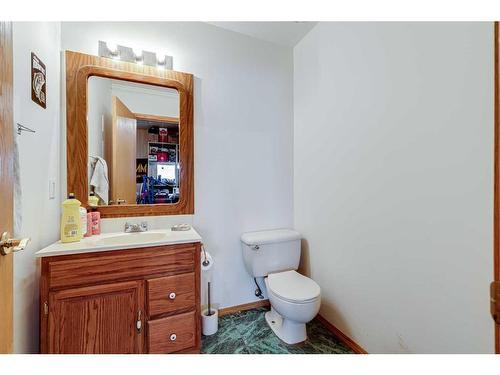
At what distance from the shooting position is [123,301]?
48.3 inches

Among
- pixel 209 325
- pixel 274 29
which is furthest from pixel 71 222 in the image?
pixel 274 29

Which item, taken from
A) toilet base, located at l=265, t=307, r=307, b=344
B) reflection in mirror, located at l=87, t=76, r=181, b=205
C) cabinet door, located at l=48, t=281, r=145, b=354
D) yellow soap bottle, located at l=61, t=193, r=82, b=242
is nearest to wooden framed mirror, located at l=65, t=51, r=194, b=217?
reflection in mirror, located at l=87, t=76, r=181, b=205

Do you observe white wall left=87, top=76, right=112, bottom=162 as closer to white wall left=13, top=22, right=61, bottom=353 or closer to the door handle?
white wall left=13, top=22, right=61, bottom=353

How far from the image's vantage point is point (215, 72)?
6.17ft

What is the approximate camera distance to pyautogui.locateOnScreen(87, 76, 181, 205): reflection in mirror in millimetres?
1572

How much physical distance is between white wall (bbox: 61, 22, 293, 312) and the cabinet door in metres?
0.72

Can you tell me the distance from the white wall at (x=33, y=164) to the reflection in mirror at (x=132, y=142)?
0.20 metres

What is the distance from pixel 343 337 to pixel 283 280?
57 cm

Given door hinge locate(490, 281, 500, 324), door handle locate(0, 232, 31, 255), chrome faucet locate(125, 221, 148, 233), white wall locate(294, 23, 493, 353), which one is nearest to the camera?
door hinge locate(490, 281, 500, 324)

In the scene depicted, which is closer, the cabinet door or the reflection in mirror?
the cabinet door

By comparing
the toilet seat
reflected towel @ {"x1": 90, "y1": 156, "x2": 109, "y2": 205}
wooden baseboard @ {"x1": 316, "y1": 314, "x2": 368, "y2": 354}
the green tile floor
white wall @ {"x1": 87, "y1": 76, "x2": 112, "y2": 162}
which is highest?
white wall @ {"x1": 87, "y1": 76, "x2": 112, "y2": 162}

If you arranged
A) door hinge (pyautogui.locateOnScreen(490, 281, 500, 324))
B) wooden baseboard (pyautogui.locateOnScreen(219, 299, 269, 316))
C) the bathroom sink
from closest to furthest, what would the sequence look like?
door hinge (pyautogui.locateOnScreen(490, 281, 500, 324)), the bathroom sink, wooden baseboard (pyautogui.locateOnScreen(219, 299, 269, 316))
